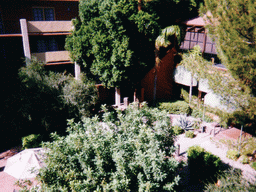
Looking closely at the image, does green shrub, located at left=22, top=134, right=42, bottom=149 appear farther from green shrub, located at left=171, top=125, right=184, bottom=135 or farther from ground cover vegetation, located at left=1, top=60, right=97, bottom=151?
green shrub, located at left=171, top=125, right=184, bottom=135

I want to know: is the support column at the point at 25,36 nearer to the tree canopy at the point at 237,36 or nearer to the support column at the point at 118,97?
the support column at the point at 118,97

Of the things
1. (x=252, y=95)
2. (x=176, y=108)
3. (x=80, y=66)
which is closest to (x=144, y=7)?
(x=80, y=66)

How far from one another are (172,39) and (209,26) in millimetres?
10717

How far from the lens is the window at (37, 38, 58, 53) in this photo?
18.7m

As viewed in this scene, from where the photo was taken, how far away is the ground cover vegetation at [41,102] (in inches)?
537

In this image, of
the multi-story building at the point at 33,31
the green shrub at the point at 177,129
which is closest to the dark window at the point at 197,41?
the green shrub at the point at 177,129

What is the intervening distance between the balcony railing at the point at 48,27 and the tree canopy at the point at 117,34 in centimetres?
105

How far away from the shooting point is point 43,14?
62.0ft

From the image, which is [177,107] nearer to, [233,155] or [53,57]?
[233,155]

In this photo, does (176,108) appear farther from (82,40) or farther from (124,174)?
(124,174)

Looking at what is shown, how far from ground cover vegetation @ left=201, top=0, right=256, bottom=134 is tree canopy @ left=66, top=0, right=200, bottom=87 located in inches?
280

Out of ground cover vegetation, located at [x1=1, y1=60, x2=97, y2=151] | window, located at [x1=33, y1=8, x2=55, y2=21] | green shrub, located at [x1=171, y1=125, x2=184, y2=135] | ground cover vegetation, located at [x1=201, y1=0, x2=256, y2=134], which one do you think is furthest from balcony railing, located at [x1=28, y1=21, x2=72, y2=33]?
ground cover vegetation, located at [x1=201, y1=0, x2=256, y2=134]

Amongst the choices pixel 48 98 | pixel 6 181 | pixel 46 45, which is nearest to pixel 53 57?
pixel 46 45

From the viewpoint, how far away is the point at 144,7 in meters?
15.9
